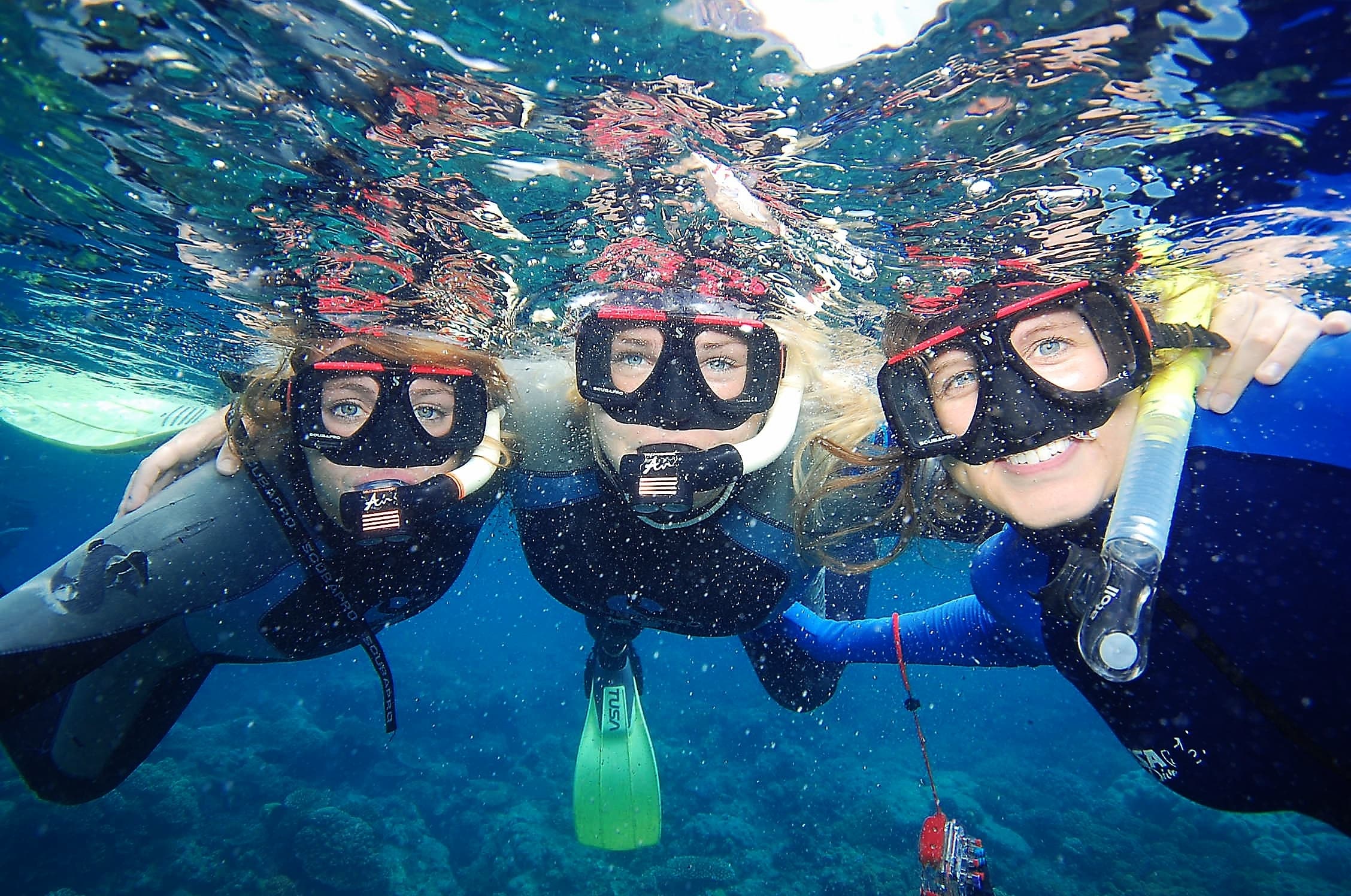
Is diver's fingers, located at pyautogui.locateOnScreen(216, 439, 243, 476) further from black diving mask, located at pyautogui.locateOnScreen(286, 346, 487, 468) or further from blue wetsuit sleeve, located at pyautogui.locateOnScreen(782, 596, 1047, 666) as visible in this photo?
blue wetsuit sleeve, located at pyautogui.locateOnScreen(782, 596, 1047, 666)

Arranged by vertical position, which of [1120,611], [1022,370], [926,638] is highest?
[1022,370]

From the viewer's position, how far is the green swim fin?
7613 millimetres

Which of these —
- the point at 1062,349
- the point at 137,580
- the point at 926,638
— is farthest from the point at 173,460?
the point at 926,638

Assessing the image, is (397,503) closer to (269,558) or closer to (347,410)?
(347,410)

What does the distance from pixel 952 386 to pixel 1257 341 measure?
1167 millimetres

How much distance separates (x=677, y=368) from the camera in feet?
13.8

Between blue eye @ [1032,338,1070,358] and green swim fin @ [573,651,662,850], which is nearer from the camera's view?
blue eye @ [1032,338,1070,358]

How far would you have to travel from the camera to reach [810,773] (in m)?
18.4

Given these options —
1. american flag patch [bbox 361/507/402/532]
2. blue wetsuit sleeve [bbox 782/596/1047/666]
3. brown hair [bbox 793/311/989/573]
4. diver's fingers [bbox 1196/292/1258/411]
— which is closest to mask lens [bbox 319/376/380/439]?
american flag patch [bbox 361/507/402/532]

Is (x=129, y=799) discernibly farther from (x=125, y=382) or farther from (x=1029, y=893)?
(x=1029, y=893)

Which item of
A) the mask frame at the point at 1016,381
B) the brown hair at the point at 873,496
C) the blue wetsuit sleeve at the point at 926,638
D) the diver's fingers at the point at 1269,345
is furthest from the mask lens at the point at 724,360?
the blue wetsuit sleeve at the point at 926,638

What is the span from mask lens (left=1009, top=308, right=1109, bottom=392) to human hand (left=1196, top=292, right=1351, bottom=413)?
0.40 metres

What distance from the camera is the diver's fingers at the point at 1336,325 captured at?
2.52 meters

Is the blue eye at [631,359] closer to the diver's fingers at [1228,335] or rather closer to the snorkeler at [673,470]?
the snorkeler at [673,470]
